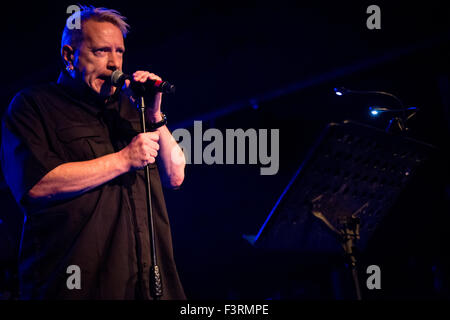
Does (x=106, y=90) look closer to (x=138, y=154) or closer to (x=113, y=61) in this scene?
(x=113, y=61)

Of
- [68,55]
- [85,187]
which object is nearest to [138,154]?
[85,187]

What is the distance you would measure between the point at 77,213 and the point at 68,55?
0.81 m

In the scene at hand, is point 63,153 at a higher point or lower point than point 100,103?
lower

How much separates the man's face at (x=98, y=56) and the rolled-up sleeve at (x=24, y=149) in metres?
0.28

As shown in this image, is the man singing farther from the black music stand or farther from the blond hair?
the black music stand

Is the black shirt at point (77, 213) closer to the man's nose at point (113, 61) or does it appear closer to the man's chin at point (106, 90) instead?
the man's chin at point (106, 90)

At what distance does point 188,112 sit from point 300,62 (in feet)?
4.22

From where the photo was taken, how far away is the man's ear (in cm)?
193

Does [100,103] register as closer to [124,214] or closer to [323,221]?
[124,214]

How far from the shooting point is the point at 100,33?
1892 mm

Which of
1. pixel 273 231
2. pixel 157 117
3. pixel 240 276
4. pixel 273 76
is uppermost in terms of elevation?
pixel 273 76

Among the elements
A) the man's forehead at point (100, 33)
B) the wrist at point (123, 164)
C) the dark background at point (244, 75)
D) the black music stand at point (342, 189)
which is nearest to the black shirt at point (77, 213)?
the wrist at point (123, 164)
